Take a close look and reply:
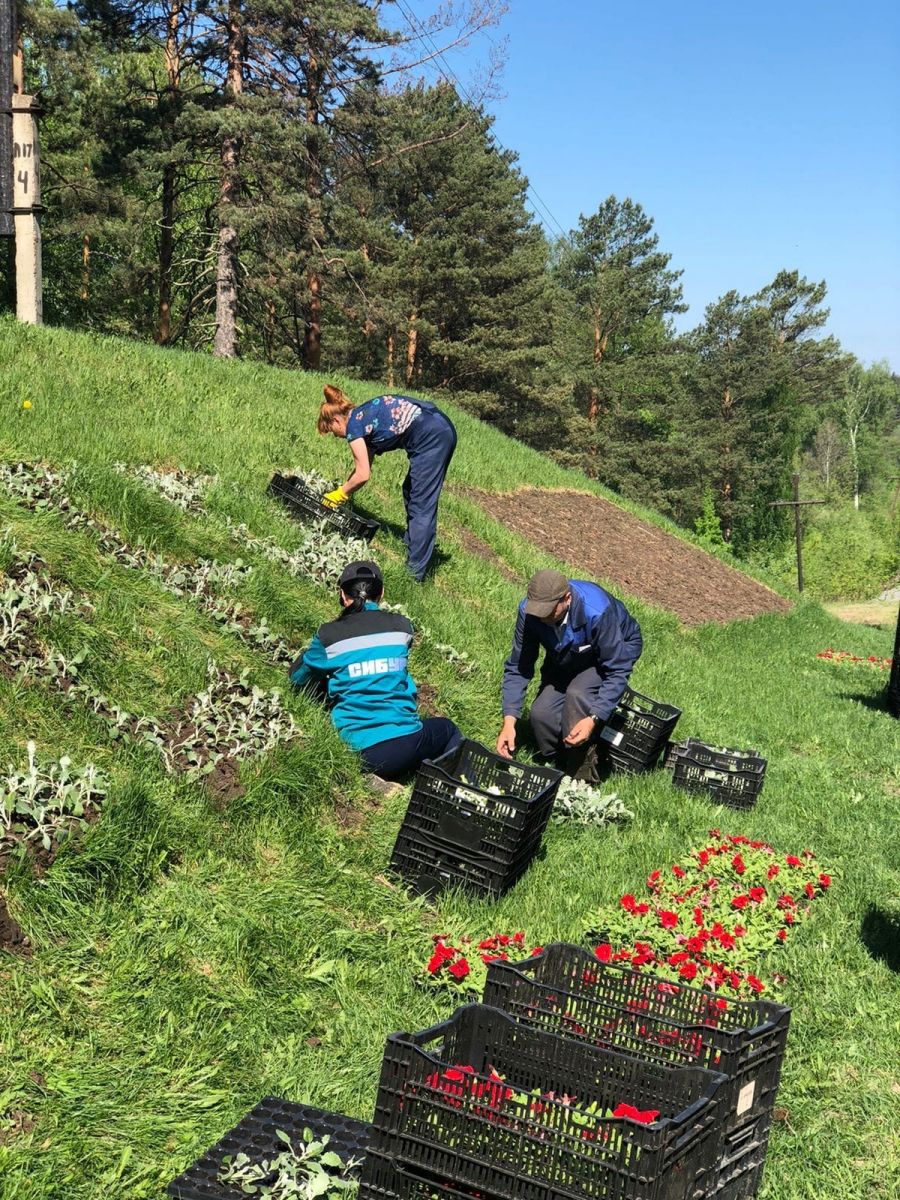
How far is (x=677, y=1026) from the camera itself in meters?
3.38

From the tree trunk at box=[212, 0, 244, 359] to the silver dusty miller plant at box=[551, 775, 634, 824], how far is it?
18.0m

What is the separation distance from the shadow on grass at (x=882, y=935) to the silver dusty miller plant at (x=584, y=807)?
1384mm

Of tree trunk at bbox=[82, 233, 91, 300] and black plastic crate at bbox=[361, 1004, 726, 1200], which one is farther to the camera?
tree trunk at bbox=[82, 233, 91, 300]

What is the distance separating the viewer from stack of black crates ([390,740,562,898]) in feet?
16.3

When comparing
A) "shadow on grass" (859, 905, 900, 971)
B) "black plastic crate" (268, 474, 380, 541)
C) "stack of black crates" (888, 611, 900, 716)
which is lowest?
"stack of black crates" (888, 611, 900, 716)

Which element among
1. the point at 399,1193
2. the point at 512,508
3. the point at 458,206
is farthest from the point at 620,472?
the point at 399,1193

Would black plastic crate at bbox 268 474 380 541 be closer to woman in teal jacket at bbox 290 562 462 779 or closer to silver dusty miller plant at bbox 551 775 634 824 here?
woman in teal jacket at bbox 290 562 462 779

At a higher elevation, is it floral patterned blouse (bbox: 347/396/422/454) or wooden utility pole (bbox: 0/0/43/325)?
wooden utility pole (bbox: 0/0/43/325)

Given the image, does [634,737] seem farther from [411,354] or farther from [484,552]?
[411,354]

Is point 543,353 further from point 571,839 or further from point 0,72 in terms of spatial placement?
point 571,839

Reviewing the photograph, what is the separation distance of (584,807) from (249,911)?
7.55 feet

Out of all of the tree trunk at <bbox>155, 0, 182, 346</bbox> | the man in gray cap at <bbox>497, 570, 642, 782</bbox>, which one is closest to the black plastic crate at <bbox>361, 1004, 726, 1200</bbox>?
the man in gray cap at <bbox>497, 570, 642, 782</bbox>

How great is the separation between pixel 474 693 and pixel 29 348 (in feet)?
19.1

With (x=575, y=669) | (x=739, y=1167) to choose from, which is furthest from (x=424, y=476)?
(x=739, y=1167)
